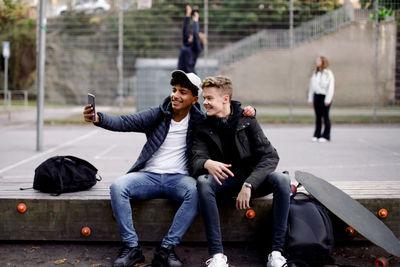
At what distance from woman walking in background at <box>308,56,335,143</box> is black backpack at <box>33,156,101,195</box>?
25.2 feet

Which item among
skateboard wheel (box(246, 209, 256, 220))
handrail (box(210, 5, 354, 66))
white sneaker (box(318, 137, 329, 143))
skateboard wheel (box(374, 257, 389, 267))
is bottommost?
skateboard wheel (box(374, 257, 389, 267))

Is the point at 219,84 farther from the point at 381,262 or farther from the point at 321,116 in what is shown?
the point at 321,116

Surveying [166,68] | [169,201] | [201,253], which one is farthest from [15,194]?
[166,68]

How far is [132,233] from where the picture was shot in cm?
379

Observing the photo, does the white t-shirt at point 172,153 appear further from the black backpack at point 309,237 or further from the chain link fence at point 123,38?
the chain link fence at point 123,38

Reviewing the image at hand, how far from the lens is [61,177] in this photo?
414 centimetres

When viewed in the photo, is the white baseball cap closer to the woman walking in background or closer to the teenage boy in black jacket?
the teenage boy in black jacket

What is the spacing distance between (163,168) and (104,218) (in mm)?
633

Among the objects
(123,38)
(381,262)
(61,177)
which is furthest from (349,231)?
(123,38)

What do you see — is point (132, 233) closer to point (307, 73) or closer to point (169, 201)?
point (169, 201)

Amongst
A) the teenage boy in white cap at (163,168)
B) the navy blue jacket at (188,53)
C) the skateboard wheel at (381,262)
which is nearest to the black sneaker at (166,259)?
the teenage boy in white cap at (163,168)

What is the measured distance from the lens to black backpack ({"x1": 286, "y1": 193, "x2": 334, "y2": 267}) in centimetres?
365

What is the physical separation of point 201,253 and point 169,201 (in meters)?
0.51

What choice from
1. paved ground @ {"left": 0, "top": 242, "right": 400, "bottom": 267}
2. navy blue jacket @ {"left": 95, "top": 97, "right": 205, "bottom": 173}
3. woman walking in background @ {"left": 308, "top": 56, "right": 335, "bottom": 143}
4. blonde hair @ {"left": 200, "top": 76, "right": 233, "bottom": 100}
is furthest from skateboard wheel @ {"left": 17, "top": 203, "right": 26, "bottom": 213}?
woman walking in background @ {"left": 308, "top": 56, "right": 335, "bottom": 143}
